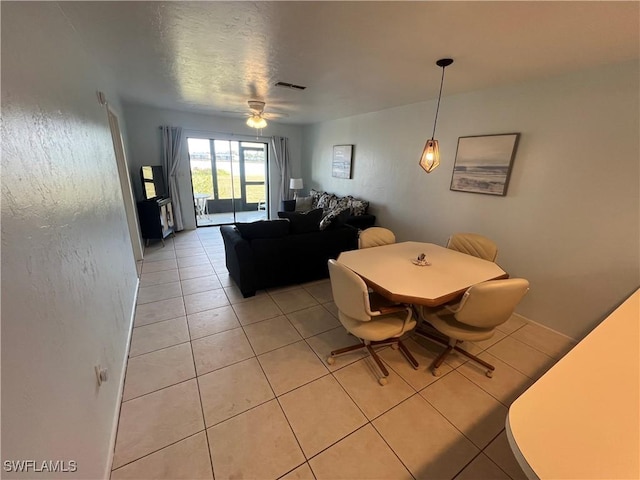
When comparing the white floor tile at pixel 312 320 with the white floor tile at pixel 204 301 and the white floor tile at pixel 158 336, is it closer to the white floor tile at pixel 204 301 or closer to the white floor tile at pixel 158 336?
the white floor tile at pixel 204 301

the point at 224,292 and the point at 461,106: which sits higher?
the point at 461,106

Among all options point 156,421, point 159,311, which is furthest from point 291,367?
point 159,311

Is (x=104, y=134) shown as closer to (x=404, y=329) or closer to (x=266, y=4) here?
(x=266, y=4)

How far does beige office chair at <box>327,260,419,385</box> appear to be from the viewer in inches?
67.8

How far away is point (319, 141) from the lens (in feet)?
20.0

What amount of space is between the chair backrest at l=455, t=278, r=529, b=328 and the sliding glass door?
5761mm

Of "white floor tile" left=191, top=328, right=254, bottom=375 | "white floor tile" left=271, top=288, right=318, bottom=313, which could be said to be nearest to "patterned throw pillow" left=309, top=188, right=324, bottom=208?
"white floor tile" left=271, top=288, right=318, bottom=313

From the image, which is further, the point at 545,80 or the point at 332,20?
the point at 545,80

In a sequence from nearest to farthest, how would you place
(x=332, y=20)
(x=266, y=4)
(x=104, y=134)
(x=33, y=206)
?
(x=33, y=206) → (x=266, y=4) → (x=332, y=20) → (x=104, y=134)

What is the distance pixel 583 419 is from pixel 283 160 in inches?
261

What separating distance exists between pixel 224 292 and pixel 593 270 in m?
3.79

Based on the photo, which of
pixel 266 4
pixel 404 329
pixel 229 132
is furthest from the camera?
pixel 229 132

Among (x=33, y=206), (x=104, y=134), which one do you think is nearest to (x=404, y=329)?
(x=33, y=206)

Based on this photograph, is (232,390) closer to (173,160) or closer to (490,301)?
(490,301)
